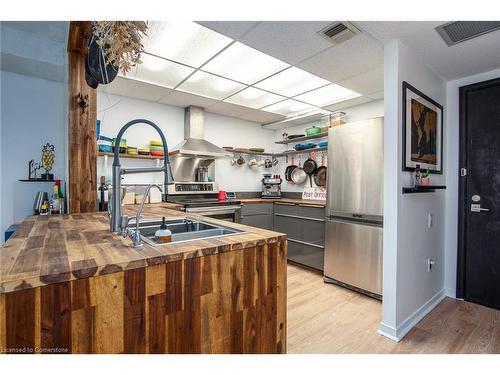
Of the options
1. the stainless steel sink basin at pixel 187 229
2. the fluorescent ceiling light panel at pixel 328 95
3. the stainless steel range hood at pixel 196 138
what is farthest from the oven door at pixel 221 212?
the fluorescent ceiling light panel at pixel 328 95

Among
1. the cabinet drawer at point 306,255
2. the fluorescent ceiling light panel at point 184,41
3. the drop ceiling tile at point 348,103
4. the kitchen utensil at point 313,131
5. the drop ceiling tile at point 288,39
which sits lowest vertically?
the cabinet drawer at point 306,255

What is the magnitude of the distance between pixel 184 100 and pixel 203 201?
1.47 m

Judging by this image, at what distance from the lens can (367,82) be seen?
9.16 feet

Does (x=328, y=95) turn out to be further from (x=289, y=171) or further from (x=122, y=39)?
(x=122, y=39)

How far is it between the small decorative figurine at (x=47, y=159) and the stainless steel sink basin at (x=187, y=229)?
5.98ft

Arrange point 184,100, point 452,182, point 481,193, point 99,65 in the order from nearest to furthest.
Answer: point 99,65, point 481,193, point 452,182, point 184,100

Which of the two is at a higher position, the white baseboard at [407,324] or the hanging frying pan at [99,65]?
the hanging frying pan at [99,65]

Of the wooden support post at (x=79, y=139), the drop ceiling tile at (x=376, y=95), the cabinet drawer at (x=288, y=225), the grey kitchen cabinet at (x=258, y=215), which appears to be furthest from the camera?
the grey kitchen cabinet at (x=258, y=215)

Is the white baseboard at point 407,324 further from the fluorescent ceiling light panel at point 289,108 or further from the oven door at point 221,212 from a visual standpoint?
the fluorescent ceiling light panel at point 289,108

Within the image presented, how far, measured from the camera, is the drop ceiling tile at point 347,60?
2.04 m

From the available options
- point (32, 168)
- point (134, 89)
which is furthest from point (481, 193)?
point (32, 168)

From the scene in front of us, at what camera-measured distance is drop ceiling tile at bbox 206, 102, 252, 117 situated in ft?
12.5

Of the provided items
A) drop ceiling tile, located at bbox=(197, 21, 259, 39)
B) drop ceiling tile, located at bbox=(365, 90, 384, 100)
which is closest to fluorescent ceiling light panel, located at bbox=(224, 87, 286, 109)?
drop ceiling tile, located at bbox=(365, 90, 384, 100)

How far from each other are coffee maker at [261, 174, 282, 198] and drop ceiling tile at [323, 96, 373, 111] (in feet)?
4.66
